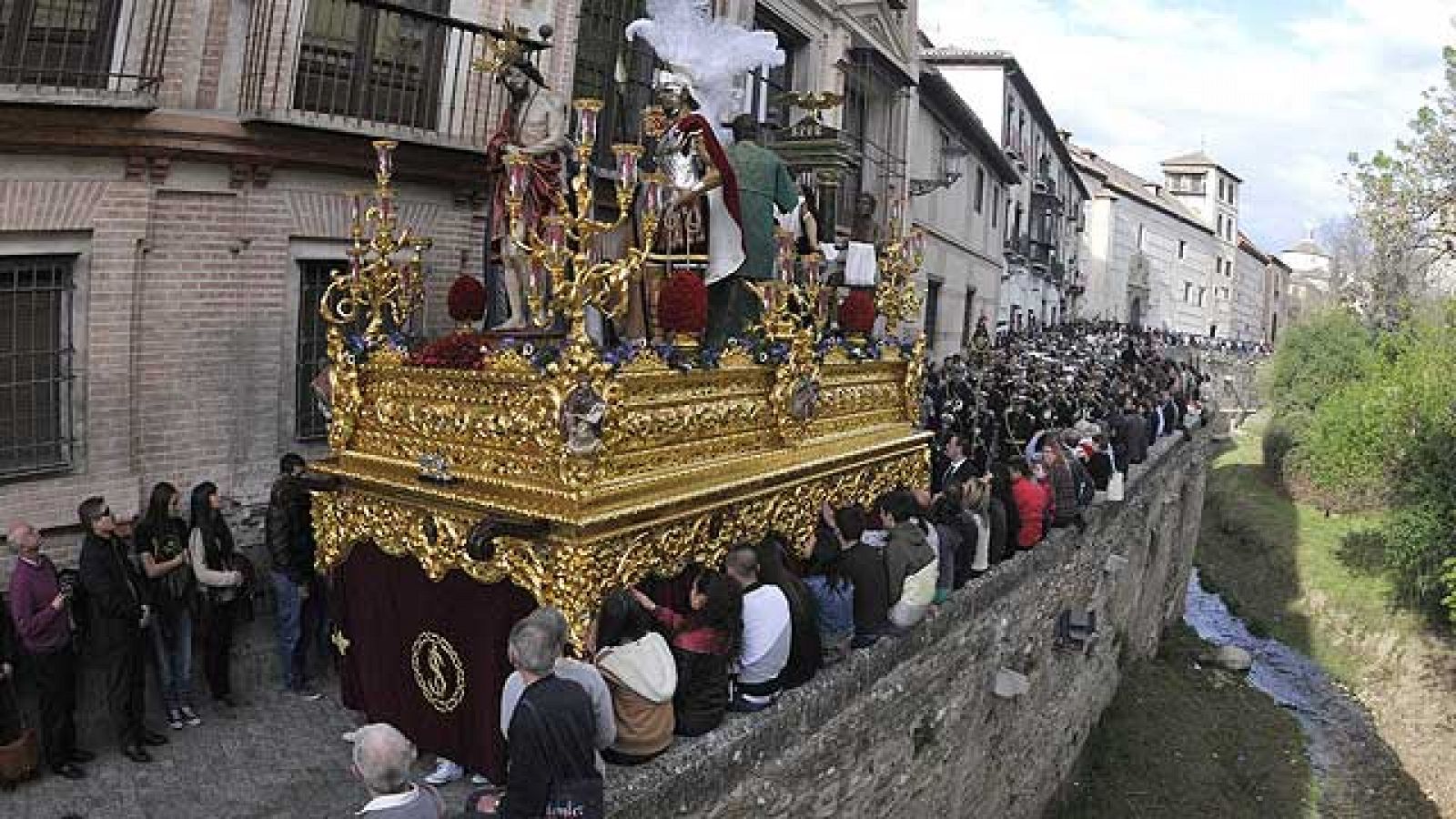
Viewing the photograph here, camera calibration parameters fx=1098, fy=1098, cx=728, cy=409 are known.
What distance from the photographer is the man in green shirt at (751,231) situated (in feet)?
27.6

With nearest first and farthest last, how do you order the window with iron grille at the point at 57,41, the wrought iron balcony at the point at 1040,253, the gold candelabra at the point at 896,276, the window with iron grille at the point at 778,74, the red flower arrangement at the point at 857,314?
the window with iron grille at the point at 57,41 < the red flower arrangement at the point at 857,314 < the gold candelabra at the point at 896,276 < the window with iron grille at the point at 778,74 < the wrought iron balcony at the point at 1040,253

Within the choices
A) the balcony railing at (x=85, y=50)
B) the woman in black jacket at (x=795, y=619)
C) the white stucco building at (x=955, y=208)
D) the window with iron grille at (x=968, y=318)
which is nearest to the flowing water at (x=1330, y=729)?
the window with iron grille at (x=968, y=318)

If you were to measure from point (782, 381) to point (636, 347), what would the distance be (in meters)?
1.80

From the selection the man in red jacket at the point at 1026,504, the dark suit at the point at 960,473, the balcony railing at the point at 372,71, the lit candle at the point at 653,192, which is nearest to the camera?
the lit candle at the point at 653,192

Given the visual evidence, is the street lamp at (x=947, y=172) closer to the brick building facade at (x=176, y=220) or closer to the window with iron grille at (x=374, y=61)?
the window with iron grille at (x=374, y=61)

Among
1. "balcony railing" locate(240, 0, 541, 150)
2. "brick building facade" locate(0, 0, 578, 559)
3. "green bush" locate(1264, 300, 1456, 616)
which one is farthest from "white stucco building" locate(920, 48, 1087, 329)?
"brick building facade" locate(0, 0, 578, 559)

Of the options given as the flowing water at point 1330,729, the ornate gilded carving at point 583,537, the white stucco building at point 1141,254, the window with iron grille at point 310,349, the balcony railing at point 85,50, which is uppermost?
the white stucco building at point 1141,254

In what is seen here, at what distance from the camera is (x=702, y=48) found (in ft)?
27.7

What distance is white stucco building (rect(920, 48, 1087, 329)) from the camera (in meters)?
30.5

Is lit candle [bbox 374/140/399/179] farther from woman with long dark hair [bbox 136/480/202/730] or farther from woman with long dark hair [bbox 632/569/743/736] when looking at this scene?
woman with long dark hair [bbox 632/569/743/736]

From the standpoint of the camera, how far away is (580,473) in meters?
6.15

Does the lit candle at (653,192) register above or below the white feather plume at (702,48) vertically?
below

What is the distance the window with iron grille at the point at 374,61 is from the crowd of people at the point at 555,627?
10.7ft

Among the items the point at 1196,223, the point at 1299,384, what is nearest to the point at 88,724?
the point at 1299,384
